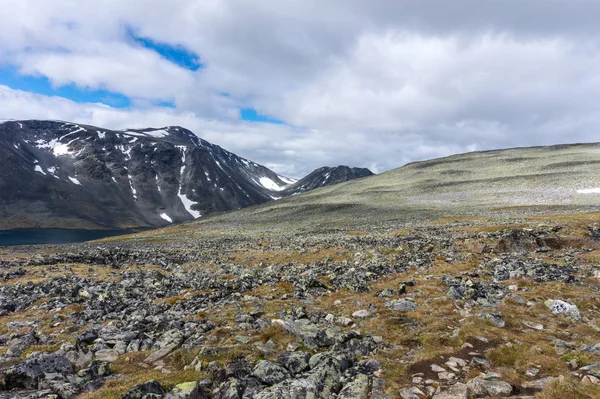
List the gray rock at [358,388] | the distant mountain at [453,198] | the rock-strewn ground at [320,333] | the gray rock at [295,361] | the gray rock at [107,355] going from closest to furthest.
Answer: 1. the gray rock at [358,388]
2. the rock-strewn ground at [320,333]
3. the gray rock at [295,361]
4. the gray rock at [107,355]
5. the distant mountain at [453,198]

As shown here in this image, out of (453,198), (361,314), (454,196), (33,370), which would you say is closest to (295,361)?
(361,314)

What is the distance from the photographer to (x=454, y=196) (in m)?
132

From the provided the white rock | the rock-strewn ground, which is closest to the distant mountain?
the rock-strewn ground

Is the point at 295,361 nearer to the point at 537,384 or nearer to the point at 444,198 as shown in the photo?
the point at 537,384

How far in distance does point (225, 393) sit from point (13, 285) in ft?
83.4

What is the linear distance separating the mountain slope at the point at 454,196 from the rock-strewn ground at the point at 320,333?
51044 mm

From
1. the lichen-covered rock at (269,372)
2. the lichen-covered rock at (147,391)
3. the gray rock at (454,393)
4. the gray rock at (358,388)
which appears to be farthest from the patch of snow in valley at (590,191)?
the lichen-covered rock at (147,391)

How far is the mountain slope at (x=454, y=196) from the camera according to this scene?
90.3 meters

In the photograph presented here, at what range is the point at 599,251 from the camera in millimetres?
26359

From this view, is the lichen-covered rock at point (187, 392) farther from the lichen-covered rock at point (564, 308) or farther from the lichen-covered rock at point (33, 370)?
the lichen-covered rock at point (564, 308)

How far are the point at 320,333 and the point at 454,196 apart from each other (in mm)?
132058

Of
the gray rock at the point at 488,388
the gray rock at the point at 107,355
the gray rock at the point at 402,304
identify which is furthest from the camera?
the gray rock at the point at 402,304

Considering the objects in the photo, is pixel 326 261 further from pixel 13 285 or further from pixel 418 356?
pixel 13 285

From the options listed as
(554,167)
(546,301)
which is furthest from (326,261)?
(554,167)
